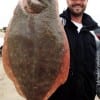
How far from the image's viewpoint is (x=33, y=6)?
12.4ft

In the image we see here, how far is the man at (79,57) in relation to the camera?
5.21 metres

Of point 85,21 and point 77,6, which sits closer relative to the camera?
point 77,6

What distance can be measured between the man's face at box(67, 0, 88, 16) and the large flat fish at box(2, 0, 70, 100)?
4.70 feet

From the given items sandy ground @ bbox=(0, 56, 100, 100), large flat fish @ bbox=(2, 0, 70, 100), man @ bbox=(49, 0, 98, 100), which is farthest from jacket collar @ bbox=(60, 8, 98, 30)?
sandy ground @ bbox=(0, 56, 100, 100)

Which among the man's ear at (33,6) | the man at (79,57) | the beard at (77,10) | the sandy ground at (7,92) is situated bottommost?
the sandy ground at (7,92)

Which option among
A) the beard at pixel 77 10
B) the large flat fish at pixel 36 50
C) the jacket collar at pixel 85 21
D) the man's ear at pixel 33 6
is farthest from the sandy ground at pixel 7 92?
the man's ear at pixel 33 6

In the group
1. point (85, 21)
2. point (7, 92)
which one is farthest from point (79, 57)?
point (7, 92)

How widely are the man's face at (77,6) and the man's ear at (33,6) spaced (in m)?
1.49

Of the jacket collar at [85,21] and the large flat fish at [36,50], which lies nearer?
the large flat fish at [36,50]

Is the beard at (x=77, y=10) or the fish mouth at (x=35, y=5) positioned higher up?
the fish mouth at (x=35, y=5)

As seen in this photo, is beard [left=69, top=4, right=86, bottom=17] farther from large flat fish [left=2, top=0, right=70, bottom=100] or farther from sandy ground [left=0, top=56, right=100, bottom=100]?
sandy ground [left=0, top=56, right=100, bottom=100]

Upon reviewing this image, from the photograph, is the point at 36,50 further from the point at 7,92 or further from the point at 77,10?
the point at 7,92

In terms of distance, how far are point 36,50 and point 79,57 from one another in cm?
145

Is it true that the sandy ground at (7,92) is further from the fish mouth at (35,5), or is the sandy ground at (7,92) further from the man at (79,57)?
the fish mouth at (35,5)
